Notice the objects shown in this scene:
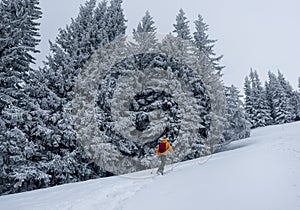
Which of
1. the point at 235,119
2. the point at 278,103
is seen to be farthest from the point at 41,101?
the point at 278,103

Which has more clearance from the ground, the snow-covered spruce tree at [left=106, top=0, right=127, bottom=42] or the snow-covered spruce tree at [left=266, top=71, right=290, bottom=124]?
the snow-covered spruce tree at [left=106, top=0, right=127, bottom=42]

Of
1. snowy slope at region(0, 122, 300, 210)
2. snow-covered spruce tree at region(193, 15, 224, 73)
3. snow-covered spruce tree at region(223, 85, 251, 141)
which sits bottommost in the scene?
snowy slope at region(0, 122, 300, 210)

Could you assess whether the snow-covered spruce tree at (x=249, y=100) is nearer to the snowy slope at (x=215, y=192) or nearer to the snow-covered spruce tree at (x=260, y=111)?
the snow-covered spruce tree at (x=260, y=111)

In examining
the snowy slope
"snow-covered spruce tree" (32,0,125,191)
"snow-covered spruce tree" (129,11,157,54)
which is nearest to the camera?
the snowy slope

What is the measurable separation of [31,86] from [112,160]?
815cm

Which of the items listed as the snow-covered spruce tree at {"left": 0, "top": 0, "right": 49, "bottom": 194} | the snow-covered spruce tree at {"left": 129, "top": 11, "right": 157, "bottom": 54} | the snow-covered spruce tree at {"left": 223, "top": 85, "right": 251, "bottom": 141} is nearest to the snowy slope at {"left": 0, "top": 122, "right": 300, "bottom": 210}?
the snow-covered spruce tree at {"left": 0, "top": 0, "right": 49, "bottom": 194}

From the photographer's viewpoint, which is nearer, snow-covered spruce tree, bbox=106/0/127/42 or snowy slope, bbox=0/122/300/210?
snowy slope, bbox=0/122/300/210

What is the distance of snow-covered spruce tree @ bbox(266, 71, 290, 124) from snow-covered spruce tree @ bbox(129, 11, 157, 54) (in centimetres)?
3443

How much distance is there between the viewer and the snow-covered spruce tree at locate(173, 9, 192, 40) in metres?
24.0

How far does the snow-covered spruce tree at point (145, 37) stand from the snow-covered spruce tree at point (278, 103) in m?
34.4

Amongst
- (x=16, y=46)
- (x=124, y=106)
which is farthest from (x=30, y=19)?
(x=124, y=106)

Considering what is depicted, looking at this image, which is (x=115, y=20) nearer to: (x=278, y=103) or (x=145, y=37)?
(x=145, y=37)

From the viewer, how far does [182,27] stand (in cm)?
2472

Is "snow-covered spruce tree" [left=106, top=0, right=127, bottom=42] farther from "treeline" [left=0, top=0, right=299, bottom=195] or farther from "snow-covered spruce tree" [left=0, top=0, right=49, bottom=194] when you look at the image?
"snow-covered spruce tree" [left=0, top=0, right=49, bottom=194]
